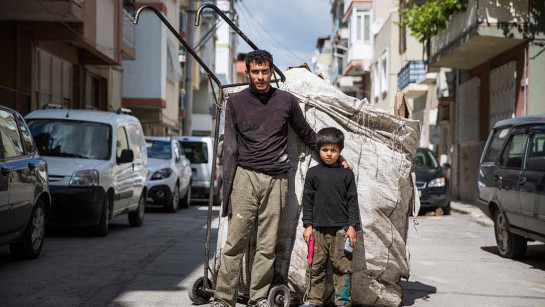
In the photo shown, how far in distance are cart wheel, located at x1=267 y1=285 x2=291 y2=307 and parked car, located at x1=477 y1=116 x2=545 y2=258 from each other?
14.5 ft

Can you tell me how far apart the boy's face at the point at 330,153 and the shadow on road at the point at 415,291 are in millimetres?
1668

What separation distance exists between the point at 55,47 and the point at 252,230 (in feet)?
55.1

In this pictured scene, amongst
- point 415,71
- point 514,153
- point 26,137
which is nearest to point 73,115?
point 26,137

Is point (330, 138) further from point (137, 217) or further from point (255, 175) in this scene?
point (137, 217)

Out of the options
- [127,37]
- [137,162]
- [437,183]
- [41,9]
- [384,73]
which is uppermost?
[384,73]

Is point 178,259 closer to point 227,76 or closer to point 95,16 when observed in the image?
point 95,16

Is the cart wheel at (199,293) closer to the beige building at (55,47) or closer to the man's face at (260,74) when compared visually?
the man's face at (260,74)

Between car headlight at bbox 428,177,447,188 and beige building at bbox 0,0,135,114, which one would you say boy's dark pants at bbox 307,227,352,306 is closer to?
beige building at bbox 0,0,135,114

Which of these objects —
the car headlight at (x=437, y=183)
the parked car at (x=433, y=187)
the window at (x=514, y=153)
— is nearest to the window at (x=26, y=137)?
the window at (x=514, y=153)

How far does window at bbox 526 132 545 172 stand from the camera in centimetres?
1016

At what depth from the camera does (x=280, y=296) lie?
653cm

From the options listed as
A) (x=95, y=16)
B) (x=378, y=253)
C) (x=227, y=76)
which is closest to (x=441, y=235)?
(x=378, y=253)

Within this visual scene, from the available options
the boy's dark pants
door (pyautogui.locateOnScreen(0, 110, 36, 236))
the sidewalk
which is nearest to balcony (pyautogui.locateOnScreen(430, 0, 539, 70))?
the sidewalk

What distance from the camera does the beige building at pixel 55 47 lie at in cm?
1828
